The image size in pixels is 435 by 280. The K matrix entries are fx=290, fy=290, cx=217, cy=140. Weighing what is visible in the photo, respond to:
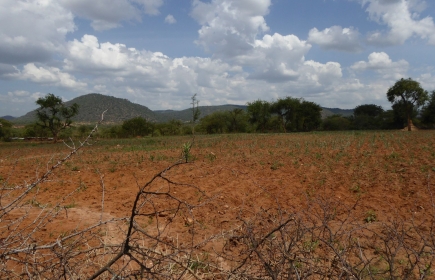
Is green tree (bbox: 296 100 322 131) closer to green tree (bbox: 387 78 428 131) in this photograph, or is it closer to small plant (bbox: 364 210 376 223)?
green tree (bbox: 387 78 428 131)

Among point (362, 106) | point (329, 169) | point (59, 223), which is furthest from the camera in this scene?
point (362, 106)

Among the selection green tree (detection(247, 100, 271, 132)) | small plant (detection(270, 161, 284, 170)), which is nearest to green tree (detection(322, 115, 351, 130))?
green tree (detection(247, 100, 271, 132))

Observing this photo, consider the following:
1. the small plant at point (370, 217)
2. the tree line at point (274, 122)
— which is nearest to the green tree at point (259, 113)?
the tree line at point (274, 122)

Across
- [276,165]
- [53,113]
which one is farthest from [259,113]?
[276,165]

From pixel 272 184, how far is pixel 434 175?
4.97 metres

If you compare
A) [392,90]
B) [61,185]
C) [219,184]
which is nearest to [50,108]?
[61,185]

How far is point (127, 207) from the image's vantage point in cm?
666

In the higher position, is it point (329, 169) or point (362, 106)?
point (362, 106)

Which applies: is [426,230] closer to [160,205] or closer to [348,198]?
[348,198]

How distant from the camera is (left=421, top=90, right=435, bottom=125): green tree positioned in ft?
145

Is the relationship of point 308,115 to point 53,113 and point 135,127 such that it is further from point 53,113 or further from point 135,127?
point 53,113

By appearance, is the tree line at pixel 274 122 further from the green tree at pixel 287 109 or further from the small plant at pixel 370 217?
the small plant at pixel 370 217

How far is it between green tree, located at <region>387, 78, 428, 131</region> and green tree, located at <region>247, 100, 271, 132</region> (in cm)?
2470

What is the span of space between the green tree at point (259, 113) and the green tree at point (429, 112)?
25.4 metres
